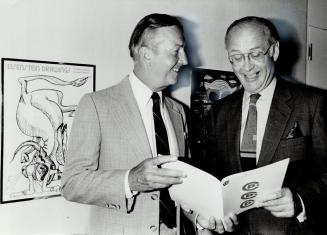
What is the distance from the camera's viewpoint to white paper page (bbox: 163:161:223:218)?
52.8 inches

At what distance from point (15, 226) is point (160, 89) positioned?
1113 mm

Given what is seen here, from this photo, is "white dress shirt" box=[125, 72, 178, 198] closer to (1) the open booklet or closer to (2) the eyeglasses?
(1) the open booklet

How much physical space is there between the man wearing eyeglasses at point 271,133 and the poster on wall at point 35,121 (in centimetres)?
94

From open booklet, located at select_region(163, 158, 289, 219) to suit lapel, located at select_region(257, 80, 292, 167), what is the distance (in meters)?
0.31

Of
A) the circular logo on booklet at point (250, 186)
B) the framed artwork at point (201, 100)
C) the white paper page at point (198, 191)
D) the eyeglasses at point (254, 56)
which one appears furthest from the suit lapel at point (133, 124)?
the framed artwork at point (201, 100)

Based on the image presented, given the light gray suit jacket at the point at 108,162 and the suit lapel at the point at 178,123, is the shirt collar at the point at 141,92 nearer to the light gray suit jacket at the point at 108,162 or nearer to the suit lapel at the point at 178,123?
the light gray suit jacket at the point at 108,162

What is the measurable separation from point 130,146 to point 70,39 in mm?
795

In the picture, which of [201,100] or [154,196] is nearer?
[154,196]

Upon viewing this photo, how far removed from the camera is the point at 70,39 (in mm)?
2021

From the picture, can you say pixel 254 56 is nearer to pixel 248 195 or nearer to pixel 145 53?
pixel 145 53

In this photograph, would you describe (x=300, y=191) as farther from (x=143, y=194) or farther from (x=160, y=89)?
(x=160, y=89)

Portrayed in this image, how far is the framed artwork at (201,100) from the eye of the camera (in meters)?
2.78

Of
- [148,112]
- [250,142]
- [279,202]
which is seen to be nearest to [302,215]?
[279,202]

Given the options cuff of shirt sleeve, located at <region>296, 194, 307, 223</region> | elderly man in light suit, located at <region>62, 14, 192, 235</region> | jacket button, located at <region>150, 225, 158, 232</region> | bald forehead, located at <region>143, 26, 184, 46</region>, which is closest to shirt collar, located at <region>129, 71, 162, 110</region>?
elderly man in light suit, located at <region>62, 14, 192, 235</region>
